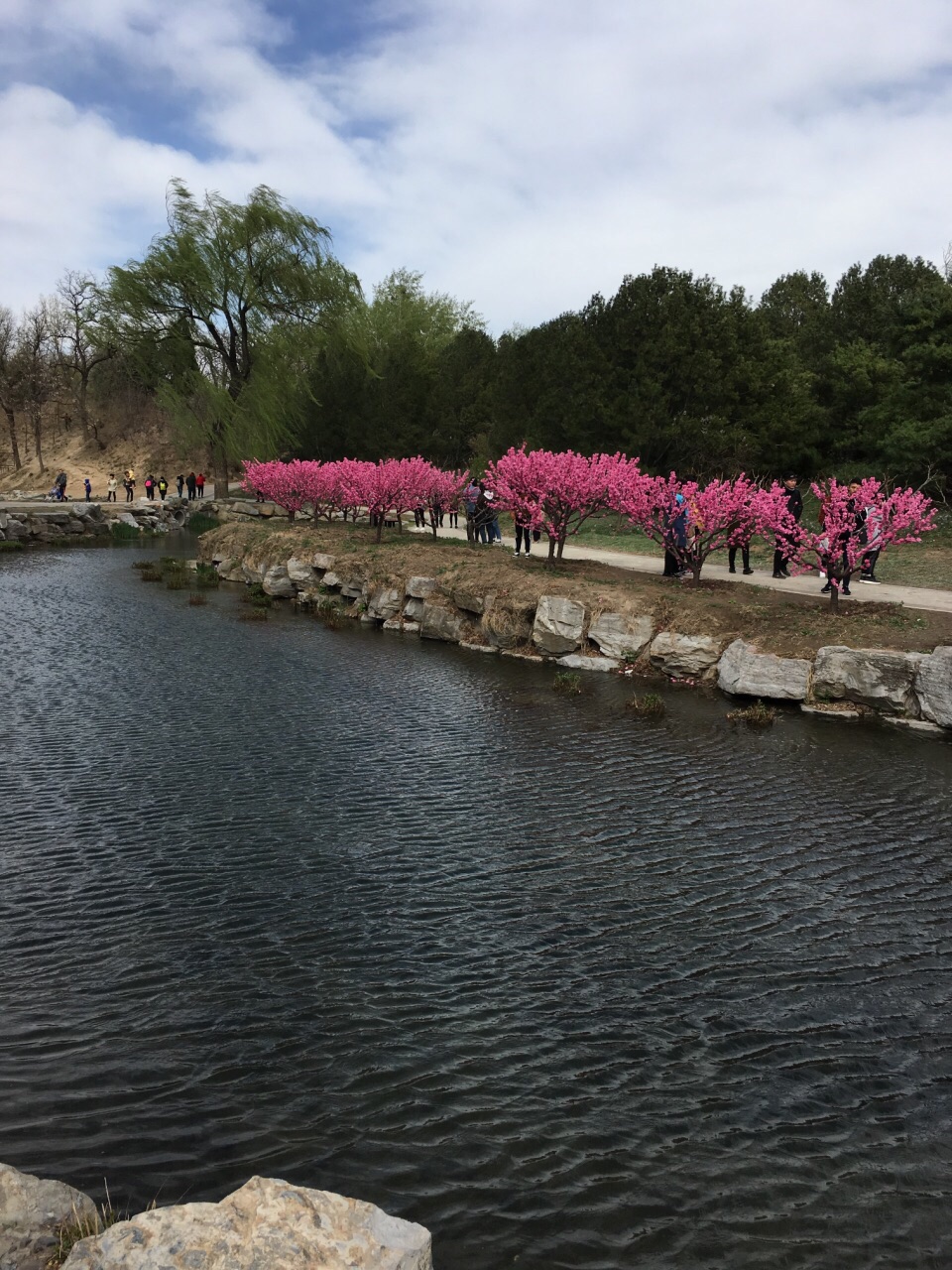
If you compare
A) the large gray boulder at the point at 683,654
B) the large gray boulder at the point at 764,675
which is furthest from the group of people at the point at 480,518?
the large gray boulder at the point at 764,675

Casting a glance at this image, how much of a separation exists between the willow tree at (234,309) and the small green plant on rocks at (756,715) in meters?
42.6

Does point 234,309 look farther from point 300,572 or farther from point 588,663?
point 588,663

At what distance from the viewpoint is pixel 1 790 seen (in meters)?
10.5

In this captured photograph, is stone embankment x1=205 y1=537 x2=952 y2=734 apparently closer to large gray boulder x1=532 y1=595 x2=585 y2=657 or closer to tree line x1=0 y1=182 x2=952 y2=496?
large gray boulder x1=532 y1=595 x2=585 y2=657

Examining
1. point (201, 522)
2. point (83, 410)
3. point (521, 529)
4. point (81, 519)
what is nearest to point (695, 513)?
point (521, 529)

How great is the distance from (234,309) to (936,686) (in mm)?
48925

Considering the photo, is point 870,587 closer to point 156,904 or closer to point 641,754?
point 641,754

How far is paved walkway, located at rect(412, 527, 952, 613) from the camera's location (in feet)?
58.6

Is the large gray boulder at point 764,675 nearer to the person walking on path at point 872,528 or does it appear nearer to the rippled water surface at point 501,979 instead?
the rippled water surface at point 501,979

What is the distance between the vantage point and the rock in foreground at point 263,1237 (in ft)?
10.7

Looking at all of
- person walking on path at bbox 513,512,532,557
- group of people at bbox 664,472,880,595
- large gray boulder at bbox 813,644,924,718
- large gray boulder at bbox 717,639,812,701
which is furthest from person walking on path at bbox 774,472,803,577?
person walking on path at bbox 513,512,532,557

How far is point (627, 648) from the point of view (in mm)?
17969

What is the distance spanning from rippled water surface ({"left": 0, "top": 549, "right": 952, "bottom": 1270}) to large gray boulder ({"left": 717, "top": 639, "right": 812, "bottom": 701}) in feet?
5.73

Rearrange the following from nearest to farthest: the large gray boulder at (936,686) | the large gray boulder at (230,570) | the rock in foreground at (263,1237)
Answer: the rock in foreground at (263,1237) → the large gray boulder at (936,686) → the large gray boulder at (230,570)
